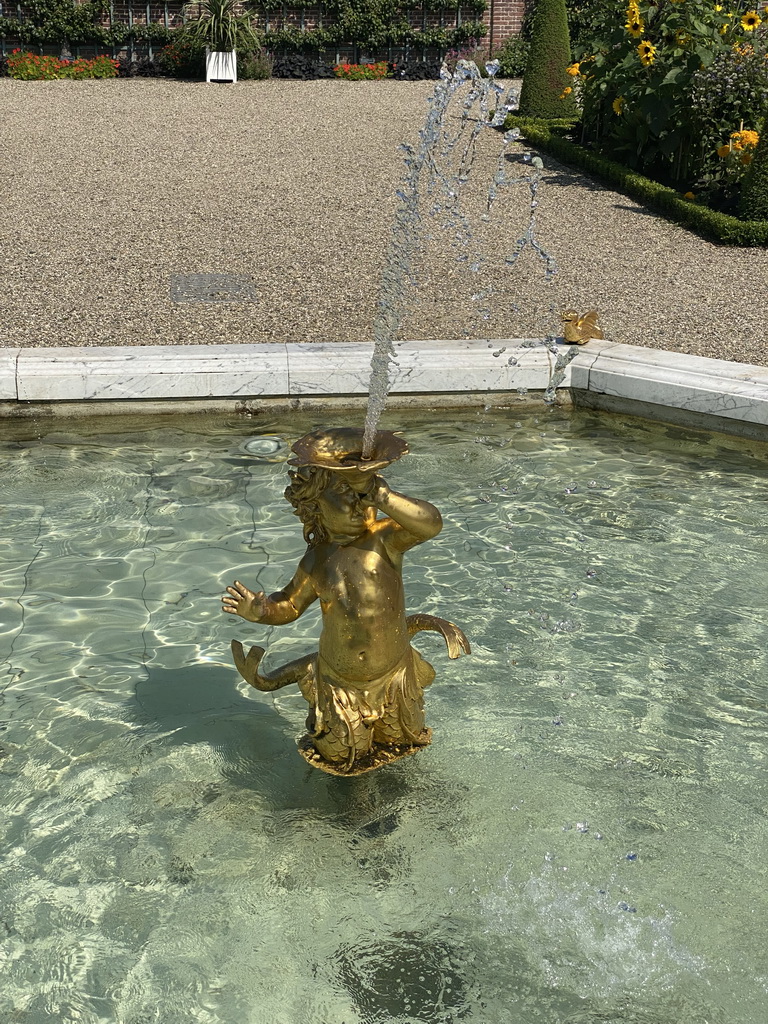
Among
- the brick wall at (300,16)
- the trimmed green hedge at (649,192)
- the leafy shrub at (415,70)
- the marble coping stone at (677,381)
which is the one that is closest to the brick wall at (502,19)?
the brick wall at (300,16)

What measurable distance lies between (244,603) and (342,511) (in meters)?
0.41

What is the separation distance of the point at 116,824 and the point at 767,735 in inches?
88.8

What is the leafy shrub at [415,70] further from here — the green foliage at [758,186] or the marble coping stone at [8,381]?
the marble coping stone at [8,381]

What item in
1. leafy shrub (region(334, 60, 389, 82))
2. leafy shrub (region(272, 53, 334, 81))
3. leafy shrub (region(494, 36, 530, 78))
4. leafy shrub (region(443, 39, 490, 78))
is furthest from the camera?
leafy shrub (region(443, 39, 490, 78))

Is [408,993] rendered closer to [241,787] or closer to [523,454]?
→ [241,787]

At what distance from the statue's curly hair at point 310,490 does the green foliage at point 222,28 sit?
18805mm

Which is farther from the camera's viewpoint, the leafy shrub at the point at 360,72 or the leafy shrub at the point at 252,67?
the leafy shrub at the point at 360,72

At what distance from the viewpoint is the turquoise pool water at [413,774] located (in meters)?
2.95

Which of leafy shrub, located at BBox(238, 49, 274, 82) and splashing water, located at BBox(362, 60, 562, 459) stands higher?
leafy shrub, located at BBox(238, 49, 274, 82)

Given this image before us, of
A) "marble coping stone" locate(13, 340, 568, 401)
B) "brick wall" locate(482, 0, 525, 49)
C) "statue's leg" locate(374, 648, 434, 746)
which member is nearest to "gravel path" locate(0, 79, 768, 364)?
"marble coping stone" locate(13, 340, 568, 401)

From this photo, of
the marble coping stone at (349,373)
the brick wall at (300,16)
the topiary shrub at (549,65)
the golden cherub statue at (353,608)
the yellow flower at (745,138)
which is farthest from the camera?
the brick wall at (300,16)

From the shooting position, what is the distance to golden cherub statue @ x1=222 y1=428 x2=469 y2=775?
9.21 ft

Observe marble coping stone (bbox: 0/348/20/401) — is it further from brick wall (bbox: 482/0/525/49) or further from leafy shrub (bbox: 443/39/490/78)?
brick wall (bbox: 482/0/525/49)

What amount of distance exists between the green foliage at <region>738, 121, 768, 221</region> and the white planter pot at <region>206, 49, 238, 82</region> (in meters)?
11.8
